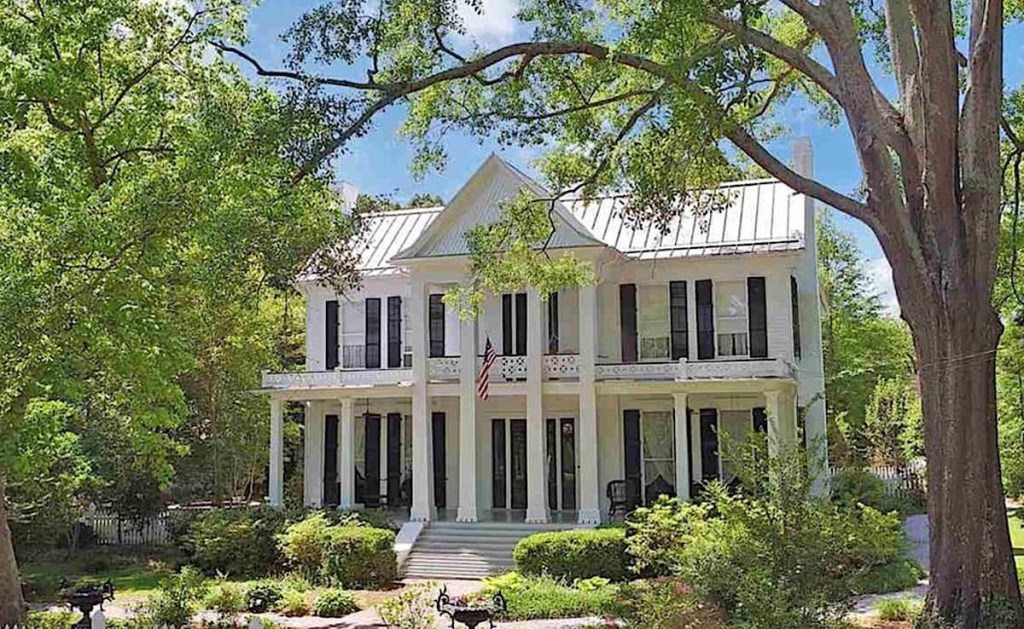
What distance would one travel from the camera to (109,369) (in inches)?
468

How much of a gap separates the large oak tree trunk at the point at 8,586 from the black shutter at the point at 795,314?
16.1 meters

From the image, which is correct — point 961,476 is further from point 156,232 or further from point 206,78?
point 206,78

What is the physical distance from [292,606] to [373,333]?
9764mm

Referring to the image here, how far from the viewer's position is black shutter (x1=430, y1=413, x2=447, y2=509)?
2391 centimetres

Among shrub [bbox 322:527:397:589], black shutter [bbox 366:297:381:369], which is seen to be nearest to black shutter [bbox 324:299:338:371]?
black shutter [bbox 366:297:381:369]

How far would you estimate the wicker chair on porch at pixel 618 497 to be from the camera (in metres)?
22.1

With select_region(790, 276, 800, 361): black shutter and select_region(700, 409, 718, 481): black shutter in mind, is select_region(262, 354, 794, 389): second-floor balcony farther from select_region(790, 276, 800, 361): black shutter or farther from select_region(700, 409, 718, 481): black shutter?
select_region(700, 409, 718, 481): black shutter

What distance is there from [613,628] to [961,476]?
180 inches

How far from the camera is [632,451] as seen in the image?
894 inches

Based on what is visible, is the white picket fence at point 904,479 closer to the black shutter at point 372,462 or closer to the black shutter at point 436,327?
the black shutter at point 436,327

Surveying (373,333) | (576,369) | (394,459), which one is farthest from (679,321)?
(394,459)

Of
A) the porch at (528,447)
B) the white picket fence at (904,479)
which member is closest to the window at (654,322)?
the porch at (528,447)

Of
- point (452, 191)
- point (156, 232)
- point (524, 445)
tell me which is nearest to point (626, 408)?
point (524, 445)

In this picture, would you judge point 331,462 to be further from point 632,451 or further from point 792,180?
point 792,180
